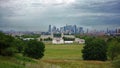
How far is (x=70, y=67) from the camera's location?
170 feet

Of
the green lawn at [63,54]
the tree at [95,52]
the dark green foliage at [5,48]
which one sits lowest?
the green lawn at [63,54]

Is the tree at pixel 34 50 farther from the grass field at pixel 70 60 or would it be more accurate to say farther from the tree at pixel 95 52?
the tree at pixel 95 52

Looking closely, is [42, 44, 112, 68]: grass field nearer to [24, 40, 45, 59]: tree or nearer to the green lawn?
the green lawn

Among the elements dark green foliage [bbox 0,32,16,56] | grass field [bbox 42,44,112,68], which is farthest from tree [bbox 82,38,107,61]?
dark green foliage [bbox 0,32,16,56]

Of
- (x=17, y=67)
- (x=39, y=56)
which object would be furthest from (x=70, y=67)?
Answer: (x=39, y=56)

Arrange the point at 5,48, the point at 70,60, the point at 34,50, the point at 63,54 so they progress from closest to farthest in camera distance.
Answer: the point at 5,48 → the point at 70,60 → the point at 34,50 → the point at 63,54

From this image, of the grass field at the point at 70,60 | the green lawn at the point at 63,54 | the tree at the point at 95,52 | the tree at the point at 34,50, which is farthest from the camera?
the green lawn at the point at 63,54

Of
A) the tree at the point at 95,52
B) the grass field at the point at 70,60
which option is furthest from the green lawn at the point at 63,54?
the tree at the point at 95,52

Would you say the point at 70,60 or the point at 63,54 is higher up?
the point at 70,60

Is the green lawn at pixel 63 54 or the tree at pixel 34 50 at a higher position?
the tree at pixel 34 50

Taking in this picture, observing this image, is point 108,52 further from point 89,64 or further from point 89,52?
point 89,64

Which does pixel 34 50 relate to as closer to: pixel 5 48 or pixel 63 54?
pixel 63 54

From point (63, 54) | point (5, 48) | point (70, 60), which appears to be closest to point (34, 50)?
point (70, 60)

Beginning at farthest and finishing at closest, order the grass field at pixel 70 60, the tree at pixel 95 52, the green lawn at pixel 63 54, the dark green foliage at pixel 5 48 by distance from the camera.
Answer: the green lawn at pixel 63 54 < the tree at pixel 95 52 < the grass field at pixel 70 60 < the dark green foliage at pixel 5 48
